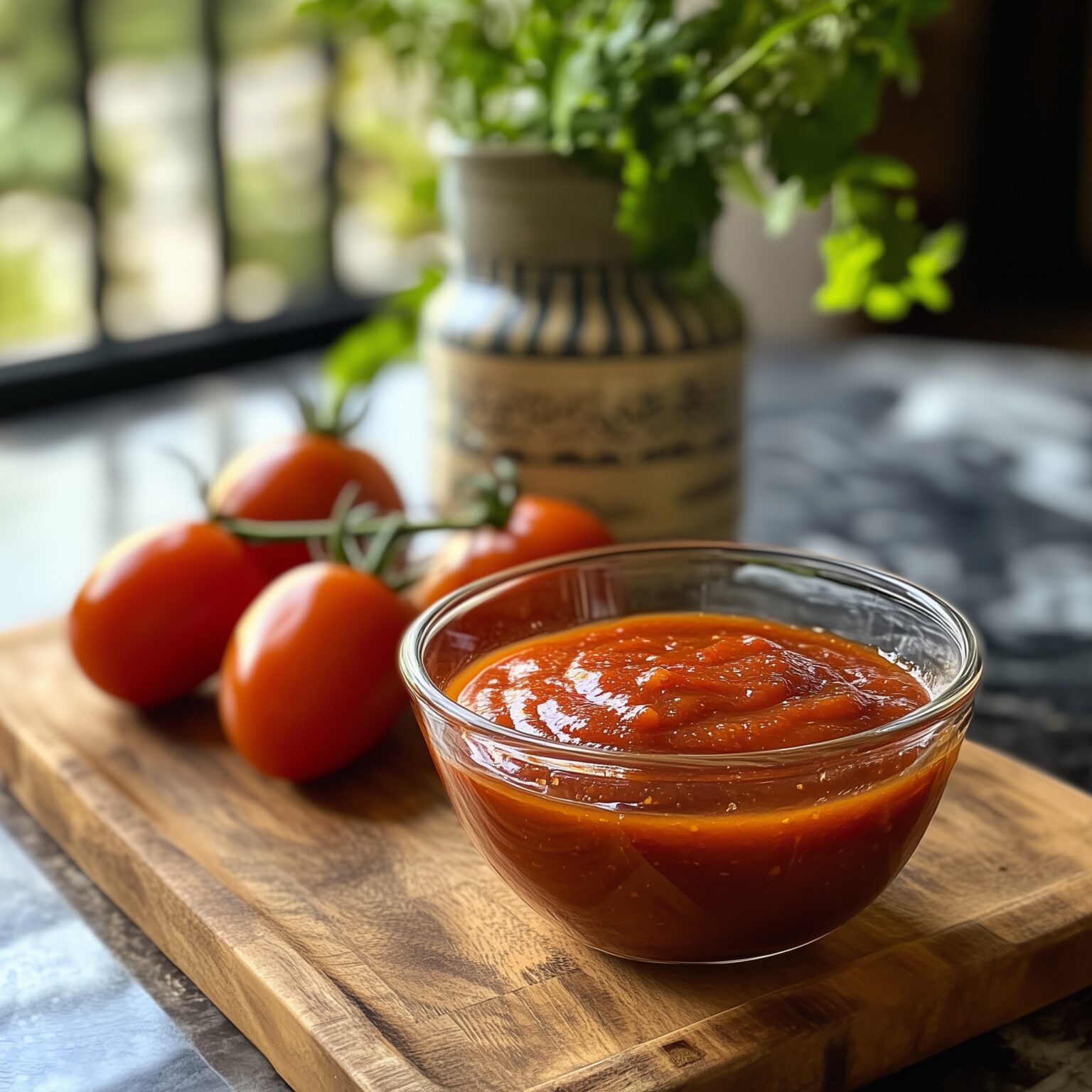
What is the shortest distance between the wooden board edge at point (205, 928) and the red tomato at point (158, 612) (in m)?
0.08

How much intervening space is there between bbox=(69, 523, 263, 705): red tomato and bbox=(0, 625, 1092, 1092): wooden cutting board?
7 centimetres

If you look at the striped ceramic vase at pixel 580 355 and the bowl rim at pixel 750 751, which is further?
the striped ceramic vase at pixel 580 355

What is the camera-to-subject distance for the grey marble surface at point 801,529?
0.82m

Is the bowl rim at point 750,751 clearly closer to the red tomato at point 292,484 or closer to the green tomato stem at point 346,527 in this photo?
the green tomato stem at point 346,527

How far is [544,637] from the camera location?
3.20 ft

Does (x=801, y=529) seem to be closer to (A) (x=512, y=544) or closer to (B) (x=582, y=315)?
(B) (x=582, y=315)

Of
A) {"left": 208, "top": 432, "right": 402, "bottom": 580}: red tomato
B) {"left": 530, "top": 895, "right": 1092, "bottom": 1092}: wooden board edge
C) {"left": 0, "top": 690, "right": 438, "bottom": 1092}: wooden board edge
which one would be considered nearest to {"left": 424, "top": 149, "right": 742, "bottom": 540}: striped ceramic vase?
{"left": 208, "top": 432, "right": 402, "bottom": 580}: red tomato

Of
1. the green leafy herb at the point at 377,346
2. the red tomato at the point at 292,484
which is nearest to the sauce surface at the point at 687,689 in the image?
the red tomato at the point at 292,484

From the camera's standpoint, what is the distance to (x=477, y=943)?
0.87 metres

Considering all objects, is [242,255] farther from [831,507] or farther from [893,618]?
[893,618]

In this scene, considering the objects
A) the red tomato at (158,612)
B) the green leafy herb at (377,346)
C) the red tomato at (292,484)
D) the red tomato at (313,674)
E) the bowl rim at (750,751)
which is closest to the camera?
the bowl rim at (750,751)

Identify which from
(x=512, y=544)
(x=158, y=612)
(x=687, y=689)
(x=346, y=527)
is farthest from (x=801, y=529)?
(x=687, y=689)

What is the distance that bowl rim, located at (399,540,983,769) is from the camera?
72cm

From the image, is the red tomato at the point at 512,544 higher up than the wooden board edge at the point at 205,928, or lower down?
higher up
